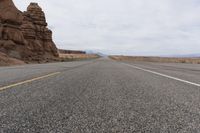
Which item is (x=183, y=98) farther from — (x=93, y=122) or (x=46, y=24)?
(x=46, y=24)

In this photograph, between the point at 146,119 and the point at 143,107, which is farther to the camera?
the point at 143,107

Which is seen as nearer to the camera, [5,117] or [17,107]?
[5,117]

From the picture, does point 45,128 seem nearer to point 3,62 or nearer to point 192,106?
point 192,106

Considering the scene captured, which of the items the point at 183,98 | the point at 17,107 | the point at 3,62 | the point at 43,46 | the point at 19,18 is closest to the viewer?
the point at 17,107

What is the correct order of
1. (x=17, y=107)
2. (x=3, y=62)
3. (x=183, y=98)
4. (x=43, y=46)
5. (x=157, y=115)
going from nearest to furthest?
(x=157, y=115), (x=17, y=107), (x=183, y=98), (x=3, y=62), (x=43, y=46)

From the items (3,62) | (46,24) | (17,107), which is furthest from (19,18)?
(17,107)

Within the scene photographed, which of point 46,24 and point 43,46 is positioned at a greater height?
point 46,24

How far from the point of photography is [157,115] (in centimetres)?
352

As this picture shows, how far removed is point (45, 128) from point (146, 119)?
4.59ft

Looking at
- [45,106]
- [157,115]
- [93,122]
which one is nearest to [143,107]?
[157,115]

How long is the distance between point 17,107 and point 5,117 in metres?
0.62

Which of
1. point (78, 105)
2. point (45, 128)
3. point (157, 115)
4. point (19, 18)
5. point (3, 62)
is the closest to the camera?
point (45, 128)

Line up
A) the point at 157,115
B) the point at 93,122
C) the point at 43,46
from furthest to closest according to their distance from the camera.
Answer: the point at 43,46, the point at 157,115, the point at 93,122

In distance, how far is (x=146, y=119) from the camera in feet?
10.8
